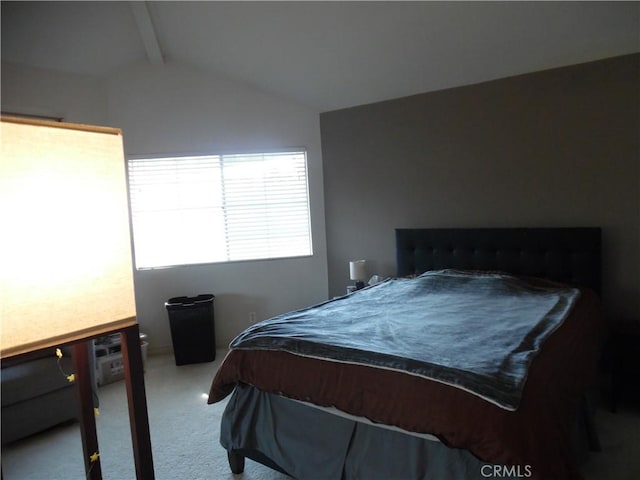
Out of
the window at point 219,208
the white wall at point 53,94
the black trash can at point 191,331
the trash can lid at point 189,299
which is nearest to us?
the white wall at point 53,94

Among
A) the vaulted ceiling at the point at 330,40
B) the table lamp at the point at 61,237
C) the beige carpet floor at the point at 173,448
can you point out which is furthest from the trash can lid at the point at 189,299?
the table lamp at the point at 61,237

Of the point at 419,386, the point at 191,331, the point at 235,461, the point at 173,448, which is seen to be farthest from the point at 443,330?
the point at 191,331

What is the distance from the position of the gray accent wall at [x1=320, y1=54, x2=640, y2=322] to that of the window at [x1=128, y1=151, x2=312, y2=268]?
1.26 ft

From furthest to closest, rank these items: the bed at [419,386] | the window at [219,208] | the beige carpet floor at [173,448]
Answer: the window at [219,208], the beige carpet floor at [173,448], the bed at [419,386]

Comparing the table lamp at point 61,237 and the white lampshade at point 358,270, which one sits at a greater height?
the table lamp at point 61,237

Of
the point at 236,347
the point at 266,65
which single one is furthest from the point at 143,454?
the point at 266,65

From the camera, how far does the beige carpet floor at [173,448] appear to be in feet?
7.29

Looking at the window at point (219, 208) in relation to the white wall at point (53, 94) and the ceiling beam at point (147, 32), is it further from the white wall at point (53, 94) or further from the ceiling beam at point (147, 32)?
the ceiling beam at point (147, 32)

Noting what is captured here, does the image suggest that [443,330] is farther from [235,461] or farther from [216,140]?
[216,140]

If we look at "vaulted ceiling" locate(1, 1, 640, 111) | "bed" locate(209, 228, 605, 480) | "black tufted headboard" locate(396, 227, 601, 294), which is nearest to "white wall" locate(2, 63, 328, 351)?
"vaulted ceiling" locate(1, 1, 640, 111)

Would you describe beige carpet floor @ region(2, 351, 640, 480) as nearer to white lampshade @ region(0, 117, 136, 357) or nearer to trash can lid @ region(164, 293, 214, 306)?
trash can lid @ region(164, 293, 214, 306)

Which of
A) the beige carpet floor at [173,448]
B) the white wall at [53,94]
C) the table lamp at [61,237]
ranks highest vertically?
the white wall at [53,94]

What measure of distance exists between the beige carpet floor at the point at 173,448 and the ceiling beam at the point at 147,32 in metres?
3.11

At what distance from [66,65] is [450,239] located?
3.83m
